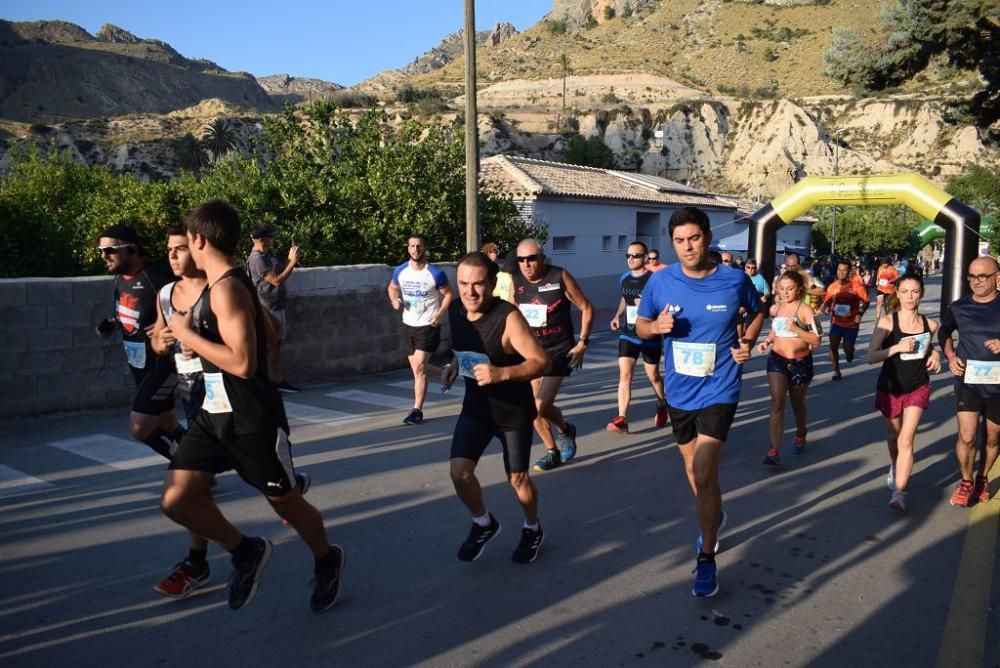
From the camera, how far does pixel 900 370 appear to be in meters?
5.95

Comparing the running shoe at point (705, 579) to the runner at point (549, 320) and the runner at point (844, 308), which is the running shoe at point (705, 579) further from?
the runner at point (844, 308)

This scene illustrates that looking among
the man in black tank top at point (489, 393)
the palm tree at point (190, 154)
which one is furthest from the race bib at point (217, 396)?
the palm tree at point (190, 154)

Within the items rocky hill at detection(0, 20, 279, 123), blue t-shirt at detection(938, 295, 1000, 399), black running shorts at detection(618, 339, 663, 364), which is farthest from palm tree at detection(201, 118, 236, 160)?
blue t-shirt at detection(938, 295, 1000, 399)

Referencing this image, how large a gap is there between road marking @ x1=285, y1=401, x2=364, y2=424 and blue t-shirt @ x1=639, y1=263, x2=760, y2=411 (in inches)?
198

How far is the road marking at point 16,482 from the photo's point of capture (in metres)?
6.07

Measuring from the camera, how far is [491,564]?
4645 millimetres

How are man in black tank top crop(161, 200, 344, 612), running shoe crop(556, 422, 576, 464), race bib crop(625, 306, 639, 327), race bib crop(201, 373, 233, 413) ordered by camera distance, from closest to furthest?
man in black tank top crop(161, 200, 344, 612), race bib crop(201, 373, 233, 413), running shoe crop(556, 422, 576, 464), race bib crop(625, 306, 639, 327)

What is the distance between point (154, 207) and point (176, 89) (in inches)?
5008

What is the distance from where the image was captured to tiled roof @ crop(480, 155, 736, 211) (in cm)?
2641

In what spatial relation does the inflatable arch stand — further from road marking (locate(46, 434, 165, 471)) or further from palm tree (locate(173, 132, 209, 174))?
palm tree (locate(173, 132, 209, 174))

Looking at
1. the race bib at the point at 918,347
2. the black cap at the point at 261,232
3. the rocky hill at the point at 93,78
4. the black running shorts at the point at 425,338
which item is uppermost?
the rocky hill at the point at 93,78

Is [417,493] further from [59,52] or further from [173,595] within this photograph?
[59,52]

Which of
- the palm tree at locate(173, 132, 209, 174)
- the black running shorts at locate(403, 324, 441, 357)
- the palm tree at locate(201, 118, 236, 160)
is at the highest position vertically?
the palm tree at locate(201, 118, 236, 160)

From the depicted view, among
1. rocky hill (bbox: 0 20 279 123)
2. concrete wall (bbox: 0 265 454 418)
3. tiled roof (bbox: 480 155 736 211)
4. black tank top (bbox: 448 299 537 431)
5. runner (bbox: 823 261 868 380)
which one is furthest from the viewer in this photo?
rocky hill (bbox: 0 20 279 123)
